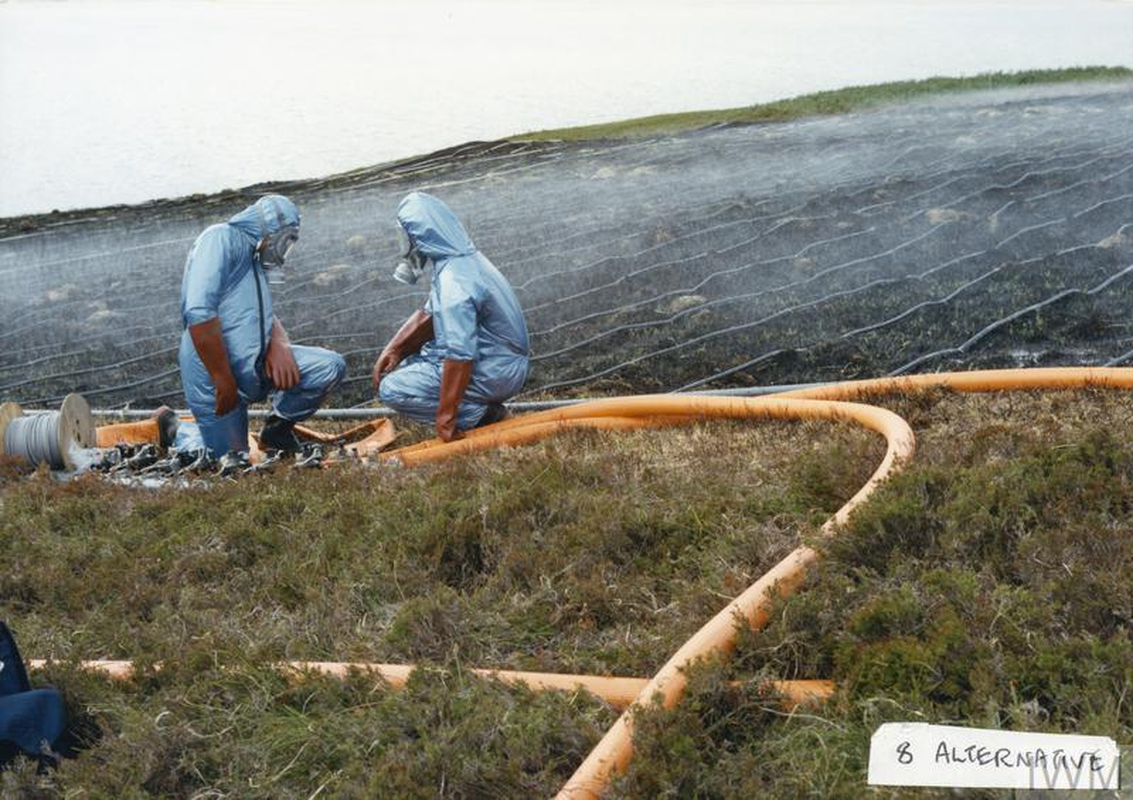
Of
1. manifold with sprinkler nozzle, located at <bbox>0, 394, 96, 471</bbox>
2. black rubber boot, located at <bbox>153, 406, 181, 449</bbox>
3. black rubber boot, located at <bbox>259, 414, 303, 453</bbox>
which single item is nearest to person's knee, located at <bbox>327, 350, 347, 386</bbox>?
black rubber boot, located at <bbox>259, 414, 303, 453</bbox>

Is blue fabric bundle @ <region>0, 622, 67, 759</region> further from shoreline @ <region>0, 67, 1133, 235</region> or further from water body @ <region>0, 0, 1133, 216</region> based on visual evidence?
water body @ <region>0, 0, 1133, 216</region>

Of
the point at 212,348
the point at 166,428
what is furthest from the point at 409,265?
the point at 166,428

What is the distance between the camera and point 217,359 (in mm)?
8250

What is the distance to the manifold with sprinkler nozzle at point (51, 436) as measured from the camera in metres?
8.66

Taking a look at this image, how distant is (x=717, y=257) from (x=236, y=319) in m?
3.08

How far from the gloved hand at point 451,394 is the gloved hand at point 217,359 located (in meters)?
1.20

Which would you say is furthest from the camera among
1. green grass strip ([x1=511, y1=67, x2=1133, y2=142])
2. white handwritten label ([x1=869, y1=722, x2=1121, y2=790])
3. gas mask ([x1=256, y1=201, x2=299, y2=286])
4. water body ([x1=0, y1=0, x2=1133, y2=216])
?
water body ([x1=0, y1=0, x2=1133, y2=216])

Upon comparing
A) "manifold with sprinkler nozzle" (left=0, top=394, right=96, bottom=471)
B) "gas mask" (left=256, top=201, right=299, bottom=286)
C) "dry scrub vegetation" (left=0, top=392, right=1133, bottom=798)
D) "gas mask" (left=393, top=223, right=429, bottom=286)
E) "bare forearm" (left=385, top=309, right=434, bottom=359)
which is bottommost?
"dry scrub vegetation" (left=0, top=392, right=1133, bottom=798)

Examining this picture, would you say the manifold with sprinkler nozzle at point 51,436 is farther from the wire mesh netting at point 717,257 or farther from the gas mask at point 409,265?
the gas mask at point 409,265

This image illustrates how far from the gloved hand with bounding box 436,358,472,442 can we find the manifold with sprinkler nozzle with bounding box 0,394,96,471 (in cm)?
227

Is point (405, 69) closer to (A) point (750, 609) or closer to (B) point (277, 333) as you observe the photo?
(B) point (277, 333)

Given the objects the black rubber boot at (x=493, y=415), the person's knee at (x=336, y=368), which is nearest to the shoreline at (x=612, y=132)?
the person's knee at (x=336, y=368)

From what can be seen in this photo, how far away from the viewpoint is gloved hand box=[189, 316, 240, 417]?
8188 millimetres

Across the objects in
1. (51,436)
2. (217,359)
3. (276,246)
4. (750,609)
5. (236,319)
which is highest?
(276,246)
